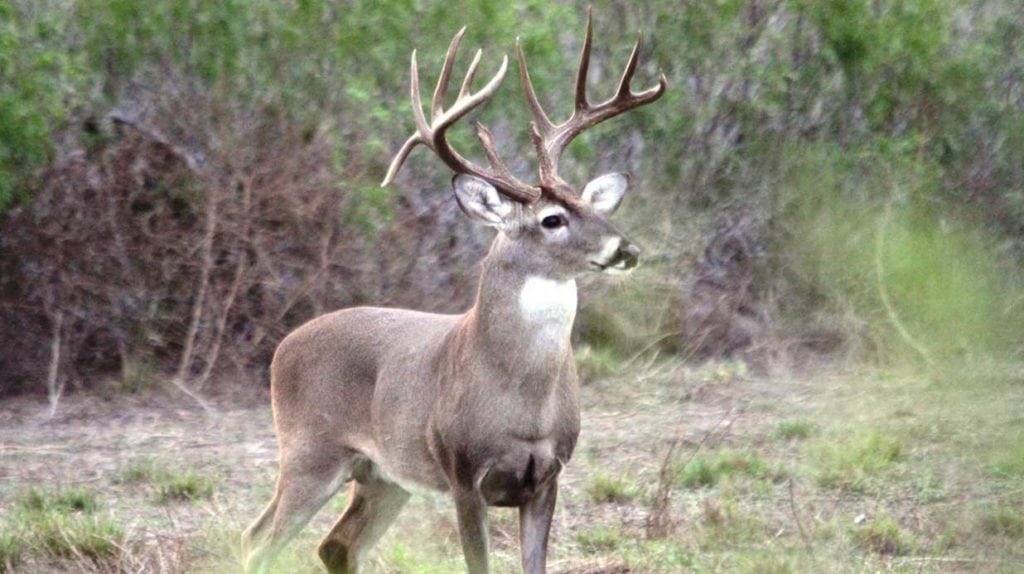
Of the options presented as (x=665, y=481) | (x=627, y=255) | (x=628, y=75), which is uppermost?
(x=628, y=75)

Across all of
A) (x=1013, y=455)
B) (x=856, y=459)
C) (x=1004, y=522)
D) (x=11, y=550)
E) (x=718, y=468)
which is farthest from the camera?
(x=718, y=468)

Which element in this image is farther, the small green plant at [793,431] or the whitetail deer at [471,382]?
the small green plant at [793,431]

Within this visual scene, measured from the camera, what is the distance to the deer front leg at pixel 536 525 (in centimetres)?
627

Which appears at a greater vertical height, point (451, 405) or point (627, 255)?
point (627, 255)

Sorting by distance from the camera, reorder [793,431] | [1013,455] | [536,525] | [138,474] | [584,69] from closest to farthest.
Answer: [1013,455], [536,525], [584,69], [138,474], [793,431]

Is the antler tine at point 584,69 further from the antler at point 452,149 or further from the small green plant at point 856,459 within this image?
the small green plant at point 856,459

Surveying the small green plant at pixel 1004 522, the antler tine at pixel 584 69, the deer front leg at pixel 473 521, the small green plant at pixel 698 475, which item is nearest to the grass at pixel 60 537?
the deer front leg at pixel 473 521

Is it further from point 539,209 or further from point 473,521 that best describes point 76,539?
point 539,209

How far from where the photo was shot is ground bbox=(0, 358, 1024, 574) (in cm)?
671

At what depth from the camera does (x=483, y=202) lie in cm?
652

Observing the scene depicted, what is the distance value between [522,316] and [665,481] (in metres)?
1.76

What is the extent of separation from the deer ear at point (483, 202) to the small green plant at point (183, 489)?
9.69 feet

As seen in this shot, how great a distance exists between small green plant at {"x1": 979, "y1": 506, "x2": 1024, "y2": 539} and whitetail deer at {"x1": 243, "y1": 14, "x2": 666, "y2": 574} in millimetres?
1431

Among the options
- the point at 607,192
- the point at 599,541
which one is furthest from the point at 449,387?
the point at 599,541
